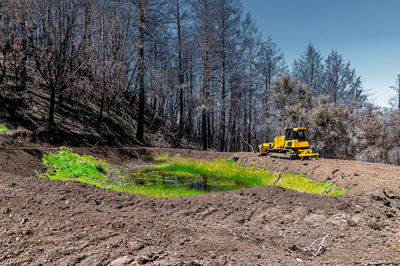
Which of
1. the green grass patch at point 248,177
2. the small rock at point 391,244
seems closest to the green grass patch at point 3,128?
the green grass patch at point 248,177

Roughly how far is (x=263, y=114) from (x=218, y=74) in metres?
7.83

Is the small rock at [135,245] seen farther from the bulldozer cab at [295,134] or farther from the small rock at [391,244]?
the bulldozer cab at [295,134]

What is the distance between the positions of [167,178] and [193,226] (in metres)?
5.21

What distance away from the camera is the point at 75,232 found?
10.1ft

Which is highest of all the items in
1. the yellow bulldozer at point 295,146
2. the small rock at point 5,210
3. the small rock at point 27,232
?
the yellow bulldozer at point 295,146

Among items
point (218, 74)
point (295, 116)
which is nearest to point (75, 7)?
point (218, 74)

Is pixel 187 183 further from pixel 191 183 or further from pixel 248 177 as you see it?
pixel 248 177

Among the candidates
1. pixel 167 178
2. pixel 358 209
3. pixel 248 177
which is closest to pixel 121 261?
pixel 358 209

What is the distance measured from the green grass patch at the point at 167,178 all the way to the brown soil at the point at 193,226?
5.22 feet

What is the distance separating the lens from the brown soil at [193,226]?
268cm

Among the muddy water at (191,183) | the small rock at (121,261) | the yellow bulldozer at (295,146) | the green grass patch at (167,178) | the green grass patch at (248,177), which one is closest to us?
the small rock at (121,261)

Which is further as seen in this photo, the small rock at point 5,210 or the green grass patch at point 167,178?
the green grass patch at point 167,178

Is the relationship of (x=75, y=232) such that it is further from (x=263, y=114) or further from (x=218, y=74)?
(x=263, y=114)

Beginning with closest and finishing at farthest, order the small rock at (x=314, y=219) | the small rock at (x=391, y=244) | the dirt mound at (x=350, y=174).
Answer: the small rock at (x=391, y=244) < the small rock at (x=314, y=219) < the dirt mound at (x=350, y=174)
